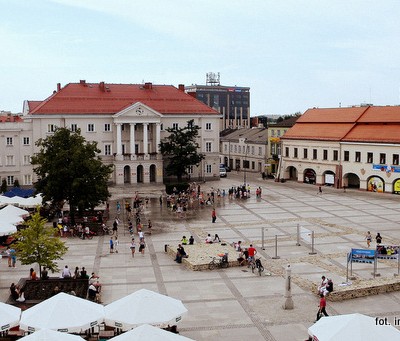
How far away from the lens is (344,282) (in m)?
29.0

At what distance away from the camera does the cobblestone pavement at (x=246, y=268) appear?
23828 millimetres

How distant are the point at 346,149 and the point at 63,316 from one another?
194ft

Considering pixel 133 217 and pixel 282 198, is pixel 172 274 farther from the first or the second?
pixel 282 198

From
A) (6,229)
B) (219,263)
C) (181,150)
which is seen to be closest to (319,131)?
(181,150)

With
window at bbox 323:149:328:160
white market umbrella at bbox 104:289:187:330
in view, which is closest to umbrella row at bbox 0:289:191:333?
white market umbrella at bbox 104:289:187:330

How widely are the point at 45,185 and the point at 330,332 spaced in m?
33.8

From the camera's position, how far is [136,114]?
75188mm

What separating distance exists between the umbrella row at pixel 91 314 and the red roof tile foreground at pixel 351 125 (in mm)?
52724

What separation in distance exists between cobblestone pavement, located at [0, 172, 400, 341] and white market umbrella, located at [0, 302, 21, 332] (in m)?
6.70

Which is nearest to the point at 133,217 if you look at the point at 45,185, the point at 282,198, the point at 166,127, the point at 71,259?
the point at 45,185

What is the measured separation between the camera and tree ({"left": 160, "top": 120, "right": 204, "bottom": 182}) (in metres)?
73.6

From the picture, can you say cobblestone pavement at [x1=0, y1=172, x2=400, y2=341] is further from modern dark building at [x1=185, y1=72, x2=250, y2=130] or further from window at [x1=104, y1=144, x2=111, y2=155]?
modern dark building at [x1=185, y1=72, x2=250, y2=130]

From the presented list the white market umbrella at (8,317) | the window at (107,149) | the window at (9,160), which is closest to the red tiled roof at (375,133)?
the window at (107,149)

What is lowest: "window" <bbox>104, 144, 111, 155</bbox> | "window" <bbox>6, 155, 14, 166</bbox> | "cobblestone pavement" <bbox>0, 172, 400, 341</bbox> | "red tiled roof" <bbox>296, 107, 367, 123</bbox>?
"cobblestone pavement" <bbox>0, 172, 400, 341</bbox>
